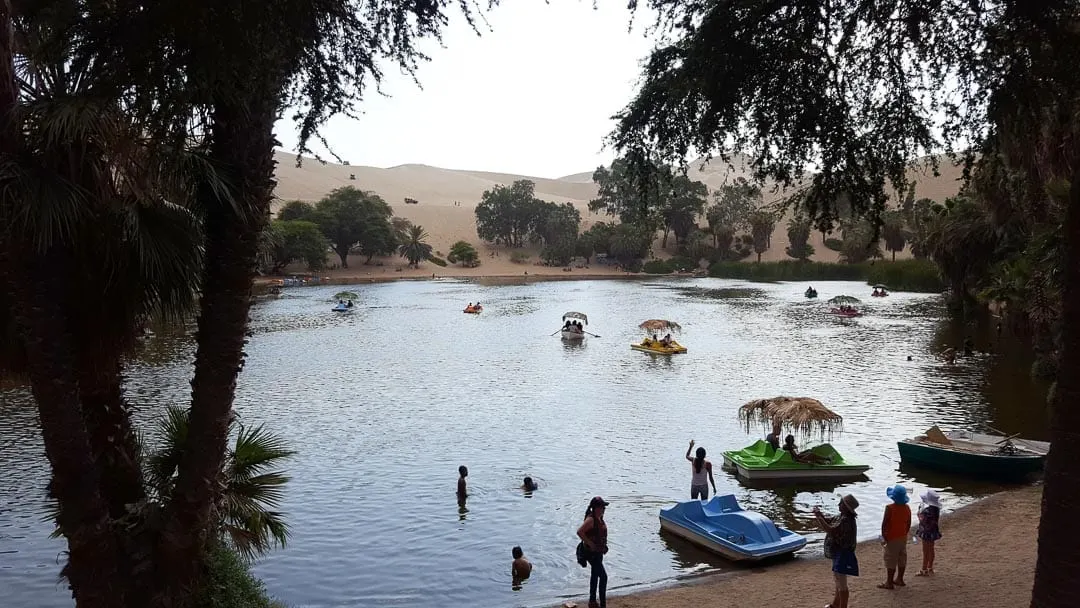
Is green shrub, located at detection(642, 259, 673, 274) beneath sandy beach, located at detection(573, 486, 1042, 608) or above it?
above

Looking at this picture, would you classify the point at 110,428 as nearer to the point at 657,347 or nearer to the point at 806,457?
the point at 806,457

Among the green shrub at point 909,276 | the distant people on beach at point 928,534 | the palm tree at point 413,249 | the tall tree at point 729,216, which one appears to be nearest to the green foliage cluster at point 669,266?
the tall tree at point 729,216

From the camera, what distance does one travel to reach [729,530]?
13.3m

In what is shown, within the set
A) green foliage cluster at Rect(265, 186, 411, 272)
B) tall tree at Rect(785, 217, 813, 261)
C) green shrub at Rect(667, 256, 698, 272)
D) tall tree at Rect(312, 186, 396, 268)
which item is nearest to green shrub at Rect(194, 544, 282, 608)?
green foliage cluster at Rect(265, 186, 411, 272)

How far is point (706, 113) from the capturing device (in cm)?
806

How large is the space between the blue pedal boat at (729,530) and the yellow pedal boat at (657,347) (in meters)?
24.9

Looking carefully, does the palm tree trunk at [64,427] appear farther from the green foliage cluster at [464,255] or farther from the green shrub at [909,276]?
the green foliage cluster at [464,255]

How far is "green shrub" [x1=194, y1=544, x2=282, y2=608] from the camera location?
7.43 m

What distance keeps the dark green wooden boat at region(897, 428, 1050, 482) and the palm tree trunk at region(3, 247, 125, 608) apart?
17.2 meters

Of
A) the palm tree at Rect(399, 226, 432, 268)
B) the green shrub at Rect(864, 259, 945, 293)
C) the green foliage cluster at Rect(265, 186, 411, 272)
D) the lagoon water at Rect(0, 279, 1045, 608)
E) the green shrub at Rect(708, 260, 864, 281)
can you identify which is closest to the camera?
the lagoon water at Rect(0, 279, 1045, 608)

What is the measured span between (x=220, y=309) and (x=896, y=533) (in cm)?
893

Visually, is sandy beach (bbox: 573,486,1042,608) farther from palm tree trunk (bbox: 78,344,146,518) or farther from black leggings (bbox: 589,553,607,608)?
palm tree trunk (bbox: 78,344,146,518)

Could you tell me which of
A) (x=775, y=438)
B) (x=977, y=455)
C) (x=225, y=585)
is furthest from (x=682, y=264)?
(x=225, y=585)

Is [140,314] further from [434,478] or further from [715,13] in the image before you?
[434,478]
